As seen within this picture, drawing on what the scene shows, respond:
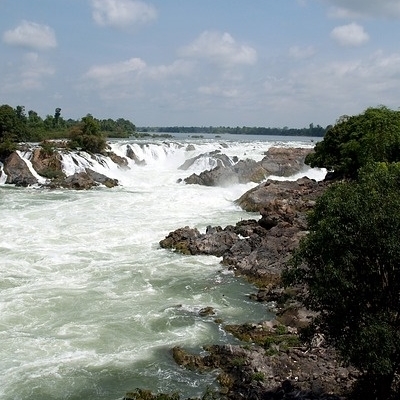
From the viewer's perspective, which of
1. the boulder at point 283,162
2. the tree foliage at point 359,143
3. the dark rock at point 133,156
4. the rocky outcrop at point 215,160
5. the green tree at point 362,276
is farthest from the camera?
the dark rock at point 133,156

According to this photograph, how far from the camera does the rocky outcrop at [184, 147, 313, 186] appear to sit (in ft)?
156

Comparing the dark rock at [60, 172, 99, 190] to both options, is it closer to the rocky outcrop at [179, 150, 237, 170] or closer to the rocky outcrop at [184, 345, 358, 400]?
the rocky outcrop at [179, 150, 237, 170]

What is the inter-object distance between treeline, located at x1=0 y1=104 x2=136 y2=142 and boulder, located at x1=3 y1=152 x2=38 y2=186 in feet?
20.5

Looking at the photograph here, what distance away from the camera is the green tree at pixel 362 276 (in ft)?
28.3

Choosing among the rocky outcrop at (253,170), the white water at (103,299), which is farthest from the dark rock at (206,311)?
the rocky outcrop at (253,170)

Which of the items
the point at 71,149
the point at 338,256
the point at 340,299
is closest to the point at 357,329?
the point at 340,299

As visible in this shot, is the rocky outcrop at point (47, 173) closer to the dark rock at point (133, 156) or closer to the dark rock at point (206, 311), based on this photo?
the dark rock at point (133, 156)

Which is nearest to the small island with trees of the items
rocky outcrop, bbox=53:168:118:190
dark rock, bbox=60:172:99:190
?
dark rock, bbox=60:172:99:190

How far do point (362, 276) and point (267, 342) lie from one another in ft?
19.2

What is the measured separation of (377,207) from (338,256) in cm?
116

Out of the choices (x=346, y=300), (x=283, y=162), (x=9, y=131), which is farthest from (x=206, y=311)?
(x=9, y=131)

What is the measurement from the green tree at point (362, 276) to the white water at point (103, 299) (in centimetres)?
451

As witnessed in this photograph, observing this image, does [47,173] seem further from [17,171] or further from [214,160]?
[214,160]

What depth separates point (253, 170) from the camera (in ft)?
162
